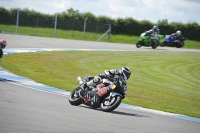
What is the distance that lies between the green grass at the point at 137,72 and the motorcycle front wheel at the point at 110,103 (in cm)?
312

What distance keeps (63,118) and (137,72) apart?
15310 millimetres

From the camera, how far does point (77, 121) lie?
10430mm

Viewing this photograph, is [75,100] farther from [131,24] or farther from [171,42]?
[131,24]

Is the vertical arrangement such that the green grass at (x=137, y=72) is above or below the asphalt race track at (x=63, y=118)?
below

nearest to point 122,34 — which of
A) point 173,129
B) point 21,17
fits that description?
point 21,17

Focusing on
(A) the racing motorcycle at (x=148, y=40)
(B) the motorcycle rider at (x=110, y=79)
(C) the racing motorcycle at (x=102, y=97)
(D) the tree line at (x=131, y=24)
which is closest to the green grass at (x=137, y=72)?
(B) the motorcycle rider at (x=110, y=79)

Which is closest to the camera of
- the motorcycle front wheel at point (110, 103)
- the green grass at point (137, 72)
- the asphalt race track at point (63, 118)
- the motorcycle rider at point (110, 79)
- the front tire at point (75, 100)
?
the asphalt race track at point (63, 118)

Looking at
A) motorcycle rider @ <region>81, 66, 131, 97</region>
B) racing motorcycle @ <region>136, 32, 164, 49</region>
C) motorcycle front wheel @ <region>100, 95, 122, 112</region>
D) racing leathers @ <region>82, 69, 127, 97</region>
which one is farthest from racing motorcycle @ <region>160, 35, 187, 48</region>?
motorcycle front wheel @ <region>100, 95, 122, 112</region>

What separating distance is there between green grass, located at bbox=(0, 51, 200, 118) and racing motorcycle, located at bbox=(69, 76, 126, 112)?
308 cm

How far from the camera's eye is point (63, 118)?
10.6 metres

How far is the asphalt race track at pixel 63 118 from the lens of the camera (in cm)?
925

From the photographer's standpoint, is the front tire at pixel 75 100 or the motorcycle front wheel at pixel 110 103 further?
the front tire at pixel 75 100

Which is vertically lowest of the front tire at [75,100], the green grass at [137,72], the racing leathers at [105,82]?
the green grass at [137,72]

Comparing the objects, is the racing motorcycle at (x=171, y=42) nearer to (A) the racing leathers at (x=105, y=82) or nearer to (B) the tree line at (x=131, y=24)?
(B) the tree line at (x=131, y=24)
